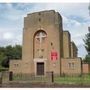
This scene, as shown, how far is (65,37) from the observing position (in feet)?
140

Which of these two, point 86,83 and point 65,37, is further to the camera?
point 65,37

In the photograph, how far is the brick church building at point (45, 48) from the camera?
39.8 meters

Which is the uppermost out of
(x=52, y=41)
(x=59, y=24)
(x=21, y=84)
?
(x=59, y=24)

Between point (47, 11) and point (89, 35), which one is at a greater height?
point (47, 11)

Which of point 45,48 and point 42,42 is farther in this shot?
point 42,42

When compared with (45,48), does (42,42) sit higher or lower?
higher

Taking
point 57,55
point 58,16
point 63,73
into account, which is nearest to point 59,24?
point 58,16

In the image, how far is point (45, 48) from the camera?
40812mm

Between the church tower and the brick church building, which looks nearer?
the brick church building

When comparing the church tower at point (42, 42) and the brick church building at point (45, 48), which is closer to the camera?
the brick church building at point (45, 48)

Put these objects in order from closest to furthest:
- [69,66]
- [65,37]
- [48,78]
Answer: [48,78] < [69,66] < [65,37]

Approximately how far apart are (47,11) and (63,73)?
31.3ft

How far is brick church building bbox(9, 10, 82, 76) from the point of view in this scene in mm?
39750

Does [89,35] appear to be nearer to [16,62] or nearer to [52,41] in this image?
[52,41]
